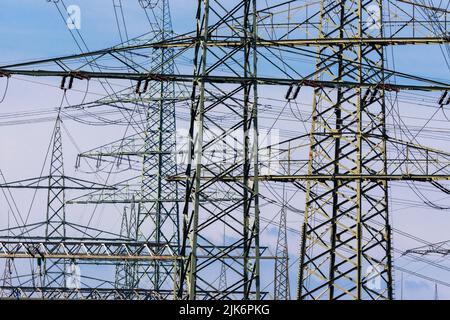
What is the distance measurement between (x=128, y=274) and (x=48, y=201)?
5647mm

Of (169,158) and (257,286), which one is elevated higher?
(169,158)

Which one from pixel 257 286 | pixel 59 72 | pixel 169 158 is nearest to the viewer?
pixel 257 286

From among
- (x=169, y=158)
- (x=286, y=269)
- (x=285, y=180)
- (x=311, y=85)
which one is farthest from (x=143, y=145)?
(x=311, y=85)

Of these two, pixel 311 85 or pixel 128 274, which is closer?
pixel 311 85

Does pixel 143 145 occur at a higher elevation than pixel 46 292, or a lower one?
higher

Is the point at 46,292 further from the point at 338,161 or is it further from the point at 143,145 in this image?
the point at 338,161

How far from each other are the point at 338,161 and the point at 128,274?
68.9 ft

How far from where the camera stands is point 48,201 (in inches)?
1838
